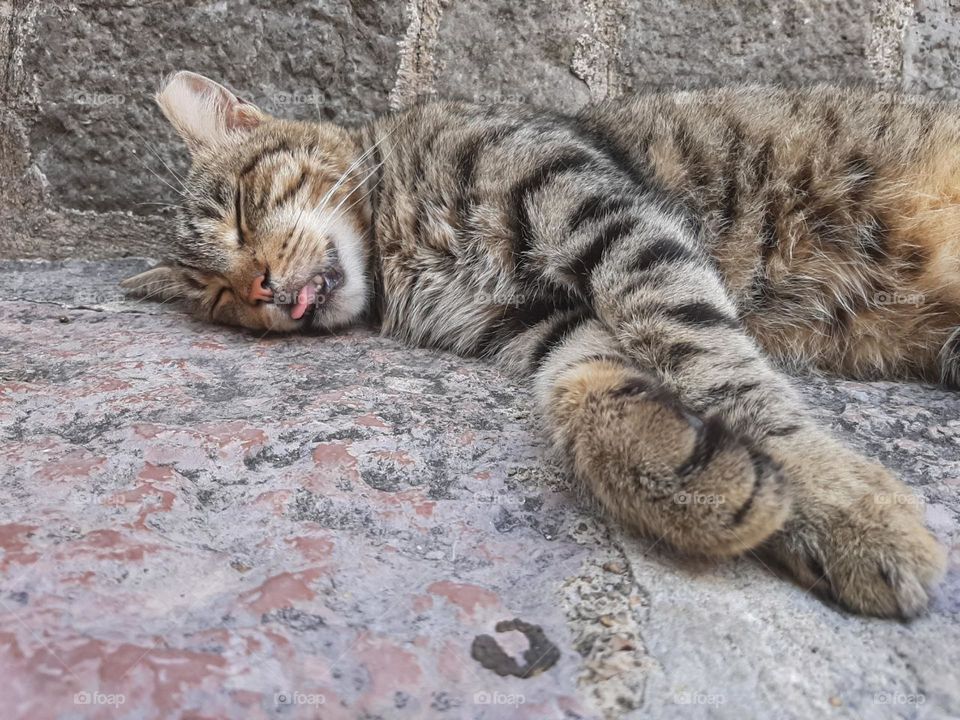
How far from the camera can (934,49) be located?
8.33ft

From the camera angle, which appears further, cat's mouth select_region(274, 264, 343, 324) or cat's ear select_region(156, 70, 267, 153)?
cat's ear select_region(156, 70, 267, 153)

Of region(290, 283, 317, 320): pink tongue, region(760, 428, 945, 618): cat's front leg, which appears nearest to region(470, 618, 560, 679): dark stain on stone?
region(760, 428, 945, 618): cat's front leg

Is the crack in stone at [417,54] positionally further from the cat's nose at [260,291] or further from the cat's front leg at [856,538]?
the cat's front leg at [856,538]

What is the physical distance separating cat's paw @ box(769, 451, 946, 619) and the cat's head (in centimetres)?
141

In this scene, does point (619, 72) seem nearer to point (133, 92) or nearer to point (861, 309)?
point (861, 309)

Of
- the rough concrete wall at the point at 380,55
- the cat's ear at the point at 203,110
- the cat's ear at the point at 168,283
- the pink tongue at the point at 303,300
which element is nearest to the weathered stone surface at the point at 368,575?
the pink tongue at the point at 303,300

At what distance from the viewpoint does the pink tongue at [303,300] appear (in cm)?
213

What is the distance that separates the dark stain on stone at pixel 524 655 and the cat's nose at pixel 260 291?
140 cm

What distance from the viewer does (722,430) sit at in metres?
1.25

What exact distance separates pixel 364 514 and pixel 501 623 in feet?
1.11

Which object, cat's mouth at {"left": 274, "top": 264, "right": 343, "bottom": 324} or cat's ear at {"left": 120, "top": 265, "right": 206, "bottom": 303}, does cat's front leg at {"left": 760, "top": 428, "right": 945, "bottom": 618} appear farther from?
cat's ear at {"left": 120, "top": 265, "right": 206, "bottom": 303}

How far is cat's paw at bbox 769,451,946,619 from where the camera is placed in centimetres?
110

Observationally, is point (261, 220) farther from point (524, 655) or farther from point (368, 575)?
point (524, 655)

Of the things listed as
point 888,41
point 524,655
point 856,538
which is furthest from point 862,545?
point 888,41
